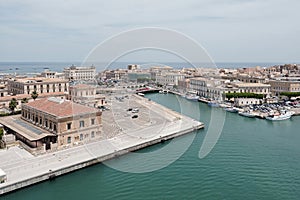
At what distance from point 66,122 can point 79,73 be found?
30902 millimetres

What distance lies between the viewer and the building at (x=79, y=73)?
38.8 meters

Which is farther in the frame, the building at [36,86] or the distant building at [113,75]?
the distant building at [113,75]

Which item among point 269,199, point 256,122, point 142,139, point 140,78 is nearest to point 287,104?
point 256,122

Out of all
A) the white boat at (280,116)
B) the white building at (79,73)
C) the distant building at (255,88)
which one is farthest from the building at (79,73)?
the white boat at (280,116)

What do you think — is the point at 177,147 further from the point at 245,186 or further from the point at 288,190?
the point at 288,190

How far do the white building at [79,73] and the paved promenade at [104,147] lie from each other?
24.7 m

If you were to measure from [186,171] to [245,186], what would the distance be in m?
1.76

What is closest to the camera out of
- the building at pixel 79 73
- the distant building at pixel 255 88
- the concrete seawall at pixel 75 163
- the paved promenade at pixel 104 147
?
the concrete seawall at pixel 75 163

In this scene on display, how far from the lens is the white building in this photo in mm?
38781

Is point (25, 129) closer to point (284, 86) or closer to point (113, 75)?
point (284, 86)

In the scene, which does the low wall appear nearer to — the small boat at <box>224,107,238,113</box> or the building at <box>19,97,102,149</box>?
the building at <box>19,97,102,149</box>

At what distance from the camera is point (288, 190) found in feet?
24.8

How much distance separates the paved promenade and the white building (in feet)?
81.0

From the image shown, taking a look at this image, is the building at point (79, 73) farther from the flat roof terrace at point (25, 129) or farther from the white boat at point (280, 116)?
the white boat at point (280, 116)
